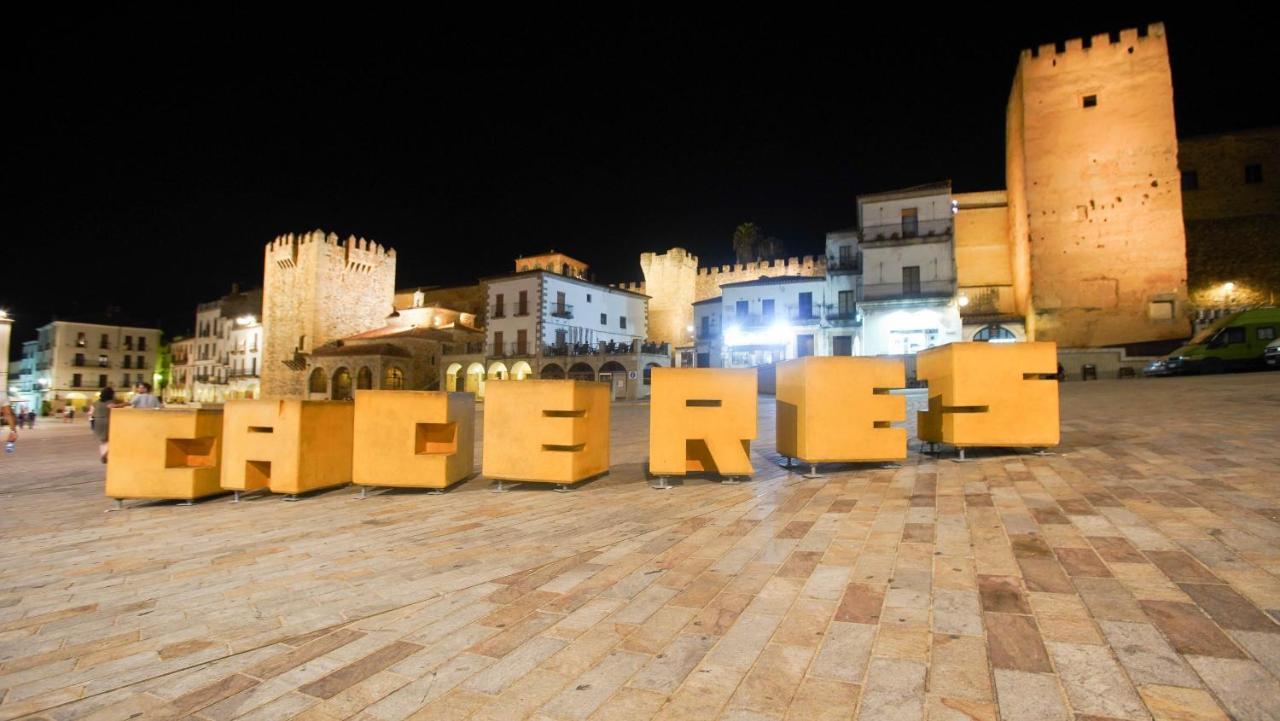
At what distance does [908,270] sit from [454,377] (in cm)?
3068

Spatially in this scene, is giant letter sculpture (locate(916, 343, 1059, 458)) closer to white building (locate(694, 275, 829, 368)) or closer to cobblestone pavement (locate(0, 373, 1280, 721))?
cobblestone pavement (locate(0, 373, 1280, 721))

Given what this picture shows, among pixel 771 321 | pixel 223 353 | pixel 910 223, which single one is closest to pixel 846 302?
pixel 771 321

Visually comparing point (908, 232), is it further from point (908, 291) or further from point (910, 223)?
point (908, 291)

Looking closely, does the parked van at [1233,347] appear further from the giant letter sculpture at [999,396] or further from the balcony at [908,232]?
the giant letter sculpture at [999,396]

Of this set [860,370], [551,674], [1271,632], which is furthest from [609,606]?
[860,370]

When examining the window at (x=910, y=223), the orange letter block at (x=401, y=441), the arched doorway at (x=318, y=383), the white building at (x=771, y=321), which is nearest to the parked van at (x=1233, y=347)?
the window at (x=910, y=223)

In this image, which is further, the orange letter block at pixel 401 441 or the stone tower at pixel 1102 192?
the stone tower at pixel 1102 192

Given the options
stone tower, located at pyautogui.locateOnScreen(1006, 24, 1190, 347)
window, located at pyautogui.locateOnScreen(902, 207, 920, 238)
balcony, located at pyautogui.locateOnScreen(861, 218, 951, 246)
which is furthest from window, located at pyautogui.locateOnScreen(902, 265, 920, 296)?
stone tower, located at pyautogui.locateOnScreen(1006, 24, 1190, 347)

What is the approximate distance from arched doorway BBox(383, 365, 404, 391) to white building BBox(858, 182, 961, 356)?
3061 cm

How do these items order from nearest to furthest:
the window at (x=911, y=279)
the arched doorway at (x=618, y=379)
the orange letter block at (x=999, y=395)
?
the orange letter block at (x=999, y=395)
the window at (x=911, y=279)
the arched doorway at (x=618, y=379)

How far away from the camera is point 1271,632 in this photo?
234cm

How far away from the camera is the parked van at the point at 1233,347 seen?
17.0 m

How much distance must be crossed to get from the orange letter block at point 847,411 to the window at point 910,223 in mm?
29118

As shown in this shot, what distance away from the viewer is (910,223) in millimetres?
32062
